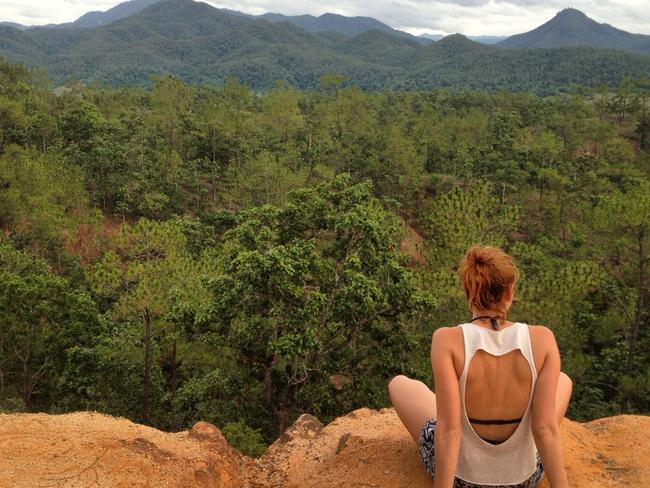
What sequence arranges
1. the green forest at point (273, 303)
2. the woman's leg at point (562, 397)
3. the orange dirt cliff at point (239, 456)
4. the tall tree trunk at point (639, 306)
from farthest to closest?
the tall tree trunk at point (639, 306), the green forest at point (273, 303), the orange dirt cliff at point (239, 456), the woman's leg at point (562, 397)

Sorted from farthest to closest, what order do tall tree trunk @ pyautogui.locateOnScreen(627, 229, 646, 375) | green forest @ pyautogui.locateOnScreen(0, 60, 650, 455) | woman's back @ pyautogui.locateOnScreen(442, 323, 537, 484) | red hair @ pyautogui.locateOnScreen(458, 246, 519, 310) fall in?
1. tall tree trunk @ pyautogui.locateOnScreen(627, 229, 646, 375)
2. green forest @ pyautogui.locateOnScreen(0, 60, 650, 455)
3. woman's back @ pyautogui.locateOnScreen(442, 323, 537, 484)
4. red hair @ pyautogui.locateOnScreen(458, 246, 519, 310)

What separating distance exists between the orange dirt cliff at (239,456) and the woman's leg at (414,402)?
0.58 metres

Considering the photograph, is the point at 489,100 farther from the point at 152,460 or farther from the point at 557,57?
the point at 557,57

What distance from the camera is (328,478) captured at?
15.5 ft

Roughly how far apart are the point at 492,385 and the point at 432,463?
1294 mm

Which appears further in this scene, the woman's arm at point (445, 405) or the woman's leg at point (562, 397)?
the woman's leg at point (562, 397)

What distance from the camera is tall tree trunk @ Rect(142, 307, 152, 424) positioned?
11742mm

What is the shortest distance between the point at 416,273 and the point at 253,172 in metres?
15.7

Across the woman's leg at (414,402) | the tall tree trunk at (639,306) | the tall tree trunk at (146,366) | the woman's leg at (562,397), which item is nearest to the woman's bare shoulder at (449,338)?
the woman's leg at (414,402)

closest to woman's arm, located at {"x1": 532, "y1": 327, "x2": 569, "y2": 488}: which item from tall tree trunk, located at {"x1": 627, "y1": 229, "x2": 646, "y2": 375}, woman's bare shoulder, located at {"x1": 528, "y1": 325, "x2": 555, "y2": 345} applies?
woman's bare shoulder, located at {"x1": 528, "y1": 325, "x2": 555, "y2": 345}

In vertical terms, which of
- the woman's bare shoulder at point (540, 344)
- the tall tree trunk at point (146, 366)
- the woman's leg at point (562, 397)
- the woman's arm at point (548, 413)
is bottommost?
the tall tree trunk at point (146, 366)

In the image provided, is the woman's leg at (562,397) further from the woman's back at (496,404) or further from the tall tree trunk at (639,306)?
the tall tree trunk at (639,306)

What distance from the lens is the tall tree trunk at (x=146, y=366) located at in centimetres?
1174

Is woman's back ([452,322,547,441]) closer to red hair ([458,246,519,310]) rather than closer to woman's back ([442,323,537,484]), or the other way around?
woman's back ([442,323,537,484])
